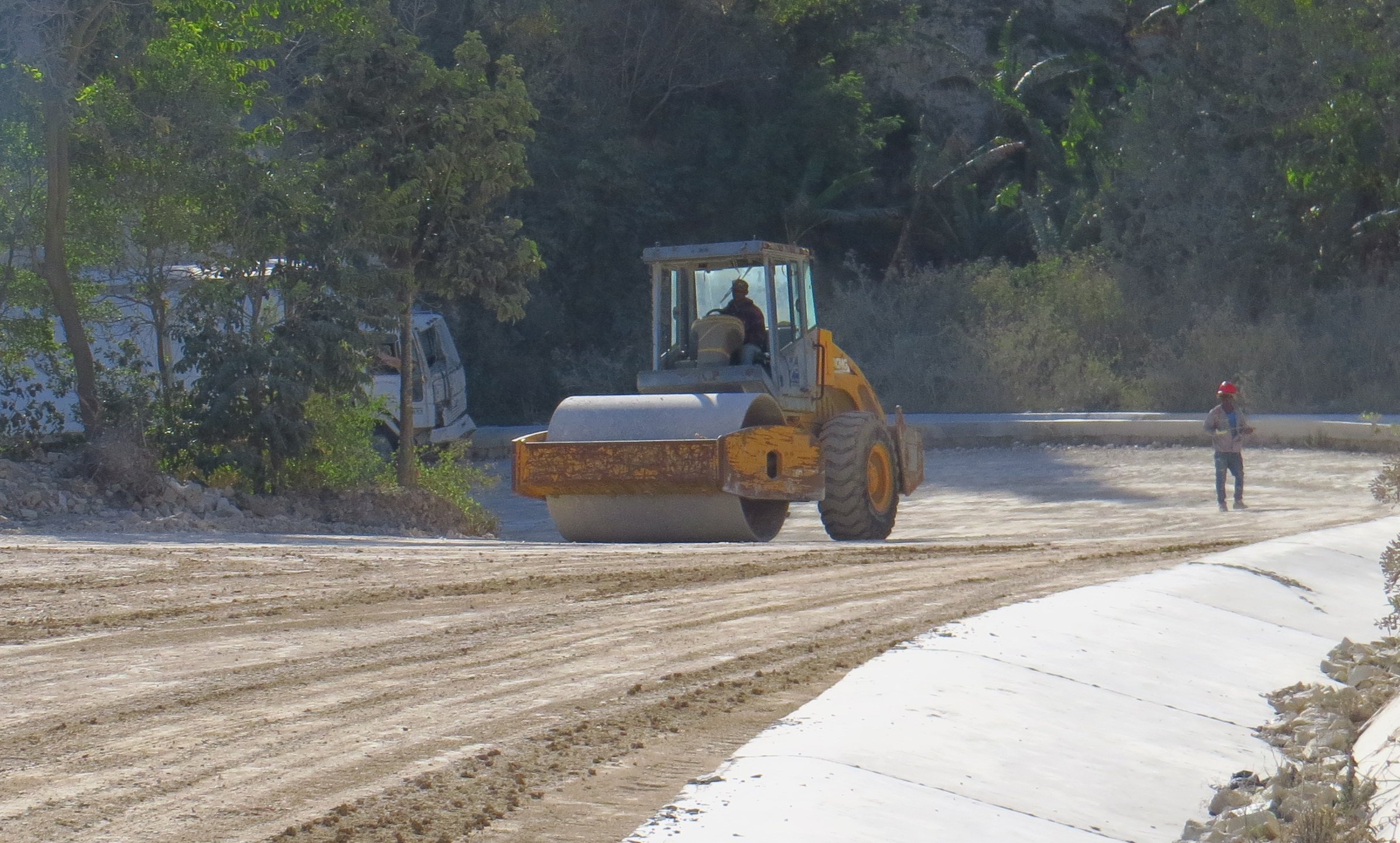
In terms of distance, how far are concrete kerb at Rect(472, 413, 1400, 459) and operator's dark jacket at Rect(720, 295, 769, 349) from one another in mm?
11142

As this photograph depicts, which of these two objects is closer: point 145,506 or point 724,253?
point 145,506

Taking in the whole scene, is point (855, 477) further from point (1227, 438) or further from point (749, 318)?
point (1227, 438)

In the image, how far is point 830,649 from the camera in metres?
7.10

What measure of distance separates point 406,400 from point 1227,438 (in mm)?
9855

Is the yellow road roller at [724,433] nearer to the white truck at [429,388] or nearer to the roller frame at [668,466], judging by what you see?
the roller frame at [668,466]

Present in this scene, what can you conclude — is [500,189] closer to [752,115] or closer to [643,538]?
[643,538]

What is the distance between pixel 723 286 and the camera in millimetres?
14094

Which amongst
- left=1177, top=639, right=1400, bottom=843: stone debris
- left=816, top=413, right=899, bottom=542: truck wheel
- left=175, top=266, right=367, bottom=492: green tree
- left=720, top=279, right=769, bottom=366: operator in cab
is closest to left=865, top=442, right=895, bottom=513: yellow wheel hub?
left=816, top=413, right=899, bottom=542: truck wheel

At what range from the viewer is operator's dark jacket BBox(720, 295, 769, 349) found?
544 inches

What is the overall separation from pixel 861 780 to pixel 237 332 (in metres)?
11.9

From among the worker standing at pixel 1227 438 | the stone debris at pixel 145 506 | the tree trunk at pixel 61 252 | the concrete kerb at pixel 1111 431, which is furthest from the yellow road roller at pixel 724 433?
the concrete kerb at pixel 1111 431

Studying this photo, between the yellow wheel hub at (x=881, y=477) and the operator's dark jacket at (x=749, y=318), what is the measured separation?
4.95ft

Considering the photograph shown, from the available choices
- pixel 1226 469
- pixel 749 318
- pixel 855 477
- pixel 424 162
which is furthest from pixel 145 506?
pixel 1226 469

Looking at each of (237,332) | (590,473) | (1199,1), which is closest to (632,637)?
(590,473)
